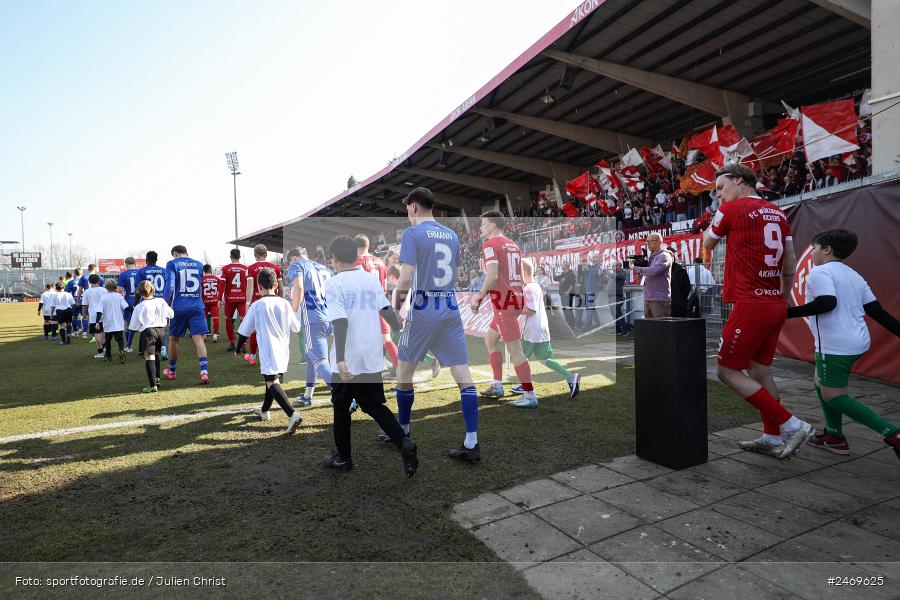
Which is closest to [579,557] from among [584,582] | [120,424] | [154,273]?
[584,582]

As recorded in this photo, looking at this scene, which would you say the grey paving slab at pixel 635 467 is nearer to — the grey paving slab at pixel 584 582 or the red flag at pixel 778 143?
the grey paving slab at pixel 584 582

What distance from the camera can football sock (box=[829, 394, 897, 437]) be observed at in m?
3.62

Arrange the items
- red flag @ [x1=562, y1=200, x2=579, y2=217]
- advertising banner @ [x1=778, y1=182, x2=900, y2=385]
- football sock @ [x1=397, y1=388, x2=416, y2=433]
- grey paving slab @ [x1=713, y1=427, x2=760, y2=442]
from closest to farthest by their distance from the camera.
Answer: football sock @ [x1=397, y1=388, x2=416, y2=433] < grey paving slab @ [x1=713, y1=427, x2=760, y2=442] < advertising banner @ [x1=778, y1=182, x2=900, y2=385] < red flag @ [x1=562, y1=200, x2=579, y2=217]

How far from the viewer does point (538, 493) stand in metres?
3.30

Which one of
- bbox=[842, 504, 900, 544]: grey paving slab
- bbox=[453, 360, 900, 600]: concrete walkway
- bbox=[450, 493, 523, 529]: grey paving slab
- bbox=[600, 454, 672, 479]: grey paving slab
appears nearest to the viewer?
bbox=[453, 360, 900, 600]: concrete walkway

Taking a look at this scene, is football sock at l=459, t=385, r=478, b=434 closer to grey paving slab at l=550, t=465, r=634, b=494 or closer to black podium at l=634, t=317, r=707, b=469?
grey paving slab at l=550, t=465, r=634, b=494

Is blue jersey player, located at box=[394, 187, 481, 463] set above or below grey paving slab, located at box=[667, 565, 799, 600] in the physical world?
above

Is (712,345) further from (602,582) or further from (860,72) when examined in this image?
(860,72)

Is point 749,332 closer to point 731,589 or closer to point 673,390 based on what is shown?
point 673,390

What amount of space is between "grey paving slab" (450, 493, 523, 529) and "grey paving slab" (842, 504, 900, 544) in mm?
1931

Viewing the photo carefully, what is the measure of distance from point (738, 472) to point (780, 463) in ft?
1.51

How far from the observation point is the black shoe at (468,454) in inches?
152

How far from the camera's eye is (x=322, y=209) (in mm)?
32281

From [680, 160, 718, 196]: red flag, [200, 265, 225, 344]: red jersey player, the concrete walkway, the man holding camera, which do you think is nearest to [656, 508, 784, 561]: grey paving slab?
the concrete walkway
